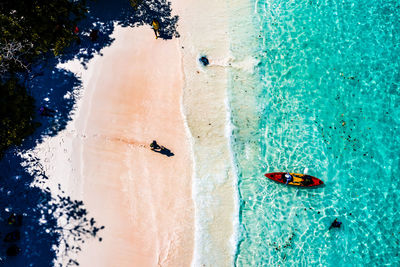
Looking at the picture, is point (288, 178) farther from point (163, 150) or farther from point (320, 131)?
point (163, 150)

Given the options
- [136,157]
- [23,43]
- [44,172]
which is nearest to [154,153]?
[136,157]

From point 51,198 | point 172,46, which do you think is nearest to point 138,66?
point 172,46

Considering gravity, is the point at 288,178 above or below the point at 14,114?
below

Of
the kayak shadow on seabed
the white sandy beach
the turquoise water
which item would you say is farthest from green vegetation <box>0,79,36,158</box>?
the turquoise water

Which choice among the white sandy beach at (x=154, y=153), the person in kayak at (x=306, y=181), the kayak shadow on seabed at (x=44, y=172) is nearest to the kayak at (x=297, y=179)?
the person in kayak at (x=306, y=181)

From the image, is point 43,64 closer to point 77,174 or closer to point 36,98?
point 36,98

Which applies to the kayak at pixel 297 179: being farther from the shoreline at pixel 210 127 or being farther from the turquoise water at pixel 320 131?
the shoreline at pixel 210 127
